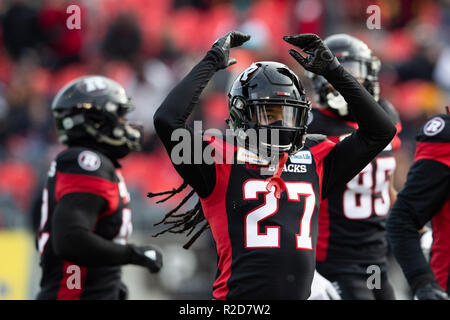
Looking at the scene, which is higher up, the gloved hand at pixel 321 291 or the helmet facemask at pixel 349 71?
the helmet facemask at pixel 349 71

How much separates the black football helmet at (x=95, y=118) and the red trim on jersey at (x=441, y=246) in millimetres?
2050

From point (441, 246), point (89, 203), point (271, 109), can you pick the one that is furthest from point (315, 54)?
point (89, 203)

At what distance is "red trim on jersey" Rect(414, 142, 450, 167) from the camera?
14.3 feet

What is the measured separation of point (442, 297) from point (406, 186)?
69 cm

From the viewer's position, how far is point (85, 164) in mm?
4789

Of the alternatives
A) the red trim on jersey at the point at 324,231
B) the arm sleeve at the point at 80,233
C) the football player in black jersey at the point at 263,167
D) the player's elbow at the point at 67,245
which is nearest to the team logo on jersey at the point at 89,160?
the arm sleeve at the point at 80,233

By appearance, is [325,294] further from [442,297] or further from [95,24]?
[95,24]

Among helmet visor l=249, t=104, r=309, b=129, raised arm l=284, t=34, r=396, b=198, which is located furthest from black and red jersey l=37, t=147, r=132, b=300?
raised arm l=284, t=34, r=396, b=198

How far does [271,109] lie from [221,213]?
54cm

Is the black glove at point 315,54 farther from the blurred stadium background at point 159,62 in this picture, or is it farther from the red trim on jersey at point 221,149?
the blurred stadium background at point 159,62

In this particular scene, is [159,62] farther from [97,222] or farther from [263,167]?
[263,167]

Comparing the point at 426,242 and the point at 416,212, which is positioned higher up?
the point at 416,212

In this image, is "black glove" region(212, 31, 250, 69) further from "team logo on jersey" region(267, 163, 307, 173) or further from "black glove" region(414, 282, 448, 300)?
"black glove" region(414, 282, 448, 300)

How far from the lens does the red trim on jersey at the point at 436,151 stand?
4.37 meters
